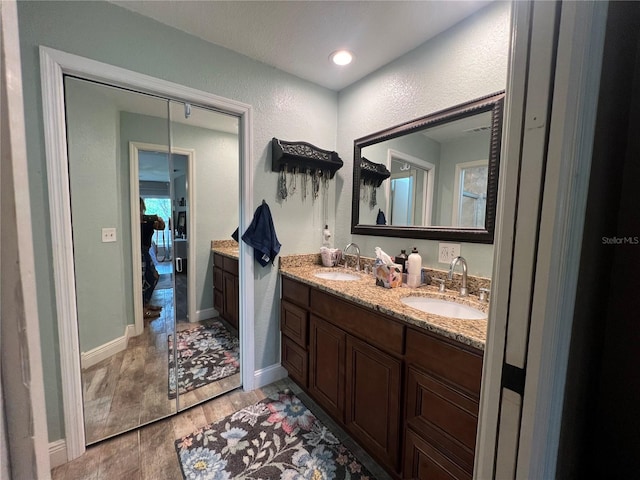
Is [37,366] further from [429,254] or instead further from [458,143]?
[458,143]

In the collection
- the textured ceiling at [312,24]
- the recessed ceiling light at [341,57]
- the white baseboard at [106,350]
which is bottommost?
the white baseboard at [106,350]

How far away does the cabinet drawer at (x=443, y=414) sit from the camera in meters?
0.93

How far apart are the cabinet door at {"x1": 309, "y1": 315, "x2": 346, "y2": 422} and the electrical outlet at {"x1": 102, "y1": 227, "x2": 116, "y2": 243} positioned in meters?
1.40

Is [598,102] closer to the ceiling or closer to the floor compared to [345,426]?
closer to the ceiling

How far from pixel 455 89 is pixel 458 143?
1.00 feet

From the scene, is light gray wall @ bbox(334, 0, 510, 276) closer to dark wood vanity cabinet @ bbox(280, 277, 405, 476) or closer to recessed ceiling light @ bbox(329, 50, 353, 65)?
recessed ceiling light @ bbox(329, 50, 353, 65)

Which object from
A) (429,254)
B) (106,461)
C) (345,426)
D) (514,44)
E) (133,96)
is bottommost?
(106,461)

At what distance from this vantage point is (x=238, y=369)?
2.11 m

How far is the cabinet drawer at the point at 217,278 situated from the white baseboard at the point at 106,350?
2.00ft

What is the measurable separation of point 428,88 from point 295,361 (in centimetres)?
209

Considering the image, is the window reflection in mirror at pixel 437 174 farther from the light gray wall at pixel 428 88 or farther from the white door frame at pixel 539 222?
the white door frame at pixel 539 222

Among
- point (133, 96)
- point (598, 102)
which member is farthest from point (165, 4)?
point (598, 102)

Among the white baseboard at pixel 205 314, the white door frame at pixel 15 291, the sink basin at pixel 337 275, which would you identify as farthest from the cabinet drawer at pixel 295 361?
the white door frame at pixel 15 291

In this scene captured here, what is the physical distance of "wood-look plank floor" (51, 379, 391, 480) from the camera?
134cm
